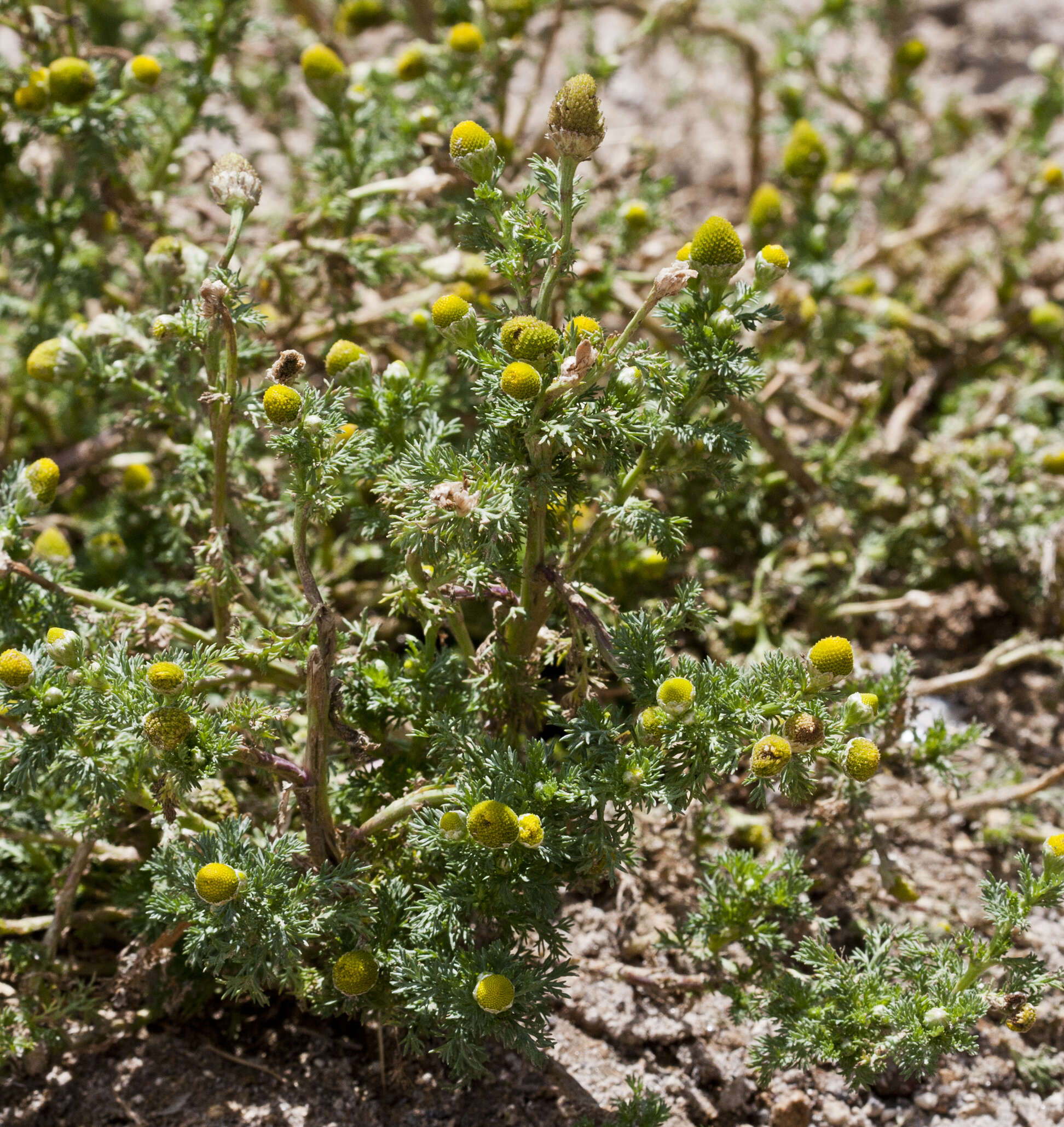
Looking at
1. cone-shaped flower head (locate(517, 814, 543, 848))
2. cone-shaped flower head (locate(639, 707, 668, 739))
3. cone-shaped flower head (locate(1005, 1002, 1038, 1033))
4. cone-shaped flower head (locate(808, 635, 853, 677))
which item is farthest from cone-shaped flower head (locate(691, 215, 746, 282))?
cone-shaped flower head (locate(1005, 1002, 1038, 1033))

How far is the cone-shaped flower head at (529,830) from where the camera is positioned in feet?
5.90

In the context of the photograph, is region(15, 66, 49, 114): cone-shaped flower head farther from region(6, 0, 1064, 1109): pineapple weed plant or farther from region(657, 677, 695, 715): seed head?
region(657, 677, 695, 715): seed head

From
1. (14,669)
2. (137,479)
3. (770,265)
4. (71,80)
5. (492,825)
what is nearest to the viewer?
(492,825)

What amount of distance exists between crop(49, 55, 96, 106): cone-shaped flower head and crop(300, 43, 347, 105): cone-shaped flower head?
0.55 m

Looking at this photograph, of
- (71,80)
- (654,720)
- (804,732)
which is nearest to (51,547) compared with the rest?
(71,80)

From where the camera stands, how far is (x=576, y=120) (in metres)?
1.82

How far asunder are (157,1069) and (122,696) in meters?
0.97

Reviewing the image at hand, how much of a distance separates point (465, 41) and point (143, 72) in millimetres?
948

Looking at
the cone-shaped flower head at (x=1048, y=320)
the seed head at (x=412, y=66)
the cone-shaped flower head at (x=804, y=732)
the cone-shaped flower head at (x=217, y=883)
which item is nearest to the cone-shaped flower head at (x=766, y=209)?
the cone-shaped flower head at (x=1048, y=320)

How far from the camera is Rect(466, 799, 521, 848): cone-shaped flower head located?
5.85 ft

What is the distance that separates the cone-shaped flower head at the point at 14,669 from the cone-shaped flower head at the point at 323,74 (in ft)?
5.96

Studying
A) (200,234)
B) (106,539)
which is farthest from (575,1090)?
(200,234)

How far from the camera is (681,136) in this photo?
5098 millimetres

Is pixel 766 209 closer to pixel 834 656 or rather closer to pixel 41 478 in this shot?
pixel 834 656
